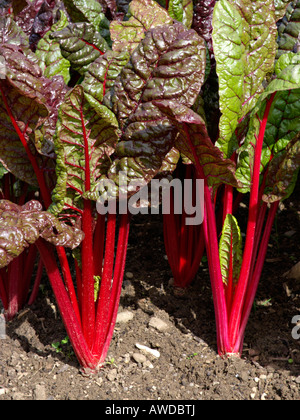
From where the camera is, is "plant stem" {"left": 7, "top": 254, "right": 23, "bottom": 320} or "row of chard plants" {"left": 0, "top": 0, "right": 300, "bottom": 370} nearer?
"row of chard plants" {"left": 0, "top": 0, "right": 300, "bottom": 370}

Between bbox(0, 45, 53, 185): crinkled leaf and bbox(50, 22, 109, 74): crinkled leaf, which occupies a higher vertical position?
bbox(50, 22, 109, 74): crinkled leaf

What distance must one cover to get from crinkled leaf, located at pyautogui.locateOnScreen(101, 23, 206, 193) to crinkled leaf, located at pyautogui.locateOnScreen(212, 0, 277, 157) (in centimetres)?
15

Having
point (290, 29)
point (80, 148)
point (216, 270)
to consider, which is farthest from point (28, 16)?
point (216, 270)

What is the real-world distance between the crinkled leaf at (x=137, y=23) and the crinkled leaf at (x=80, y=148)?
0.34 metres

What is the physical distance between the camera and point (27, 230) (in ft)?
6.07

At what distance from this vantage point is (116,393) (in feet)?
6.73

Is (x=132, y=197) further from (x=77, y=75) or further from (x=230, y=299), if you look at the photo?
(x=77, y=75)

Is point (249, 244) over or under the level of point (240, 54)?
under

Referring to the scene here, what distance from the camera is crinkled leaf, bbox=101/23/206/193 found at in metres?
1.87

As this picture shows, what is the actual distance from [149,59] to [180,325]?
119 centimetres

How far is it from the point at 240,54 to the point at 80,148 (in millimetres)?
717

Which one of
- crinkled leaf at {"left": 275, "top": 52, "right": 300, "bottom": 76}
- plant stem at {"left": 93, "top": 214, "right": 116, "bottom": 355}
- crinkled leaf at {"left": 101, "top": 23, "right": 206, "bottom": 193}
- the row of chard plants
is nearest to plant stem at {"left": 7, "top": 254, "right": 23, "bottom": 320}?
the row of chard plants

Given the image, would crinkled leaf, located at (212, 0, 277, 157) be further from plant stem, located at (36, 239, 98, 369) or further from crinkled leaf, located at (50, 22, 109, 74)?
Result: plant stem, located at (36, 239, 98, 369)

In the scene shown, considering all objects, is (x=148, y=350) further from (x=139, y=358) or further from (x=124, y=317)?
(x=124, y=317)
